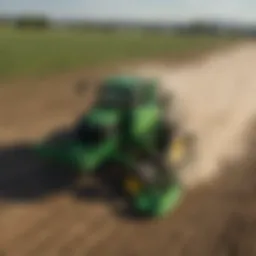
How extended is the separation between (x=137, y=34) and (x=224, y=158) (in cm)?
3943

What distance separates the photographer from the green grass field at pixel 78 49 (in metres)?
25.8

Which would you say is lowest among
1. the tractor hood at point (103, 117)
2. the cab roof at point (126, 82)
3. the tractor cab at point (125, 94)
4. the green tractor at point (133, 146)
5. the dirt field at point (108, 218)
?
the dirt field at point (108, 218)

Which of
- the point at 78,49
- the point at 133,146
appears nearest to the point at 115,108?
the point at 133,146

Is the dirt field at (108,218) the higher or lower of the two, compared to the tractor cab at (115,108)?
lower

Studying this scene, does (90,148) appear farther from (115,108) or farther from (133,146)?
(115,108)

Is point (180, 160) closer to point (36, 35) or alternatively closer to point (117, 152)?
point (117, 152)

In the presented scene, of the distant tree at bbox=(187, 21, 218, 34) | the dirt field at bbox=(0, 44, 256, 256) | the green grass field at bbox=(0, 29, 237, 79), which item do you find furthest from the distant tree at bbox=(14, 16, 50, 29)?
the dirt field at bbox=(0, 44, 256, 256)

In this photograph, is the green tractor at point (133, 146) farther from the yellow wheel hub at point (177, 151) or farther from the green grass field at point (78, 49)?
the green grass field at point (78, 49)

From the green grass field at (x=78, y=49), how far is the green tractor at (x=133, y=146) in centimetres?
1341

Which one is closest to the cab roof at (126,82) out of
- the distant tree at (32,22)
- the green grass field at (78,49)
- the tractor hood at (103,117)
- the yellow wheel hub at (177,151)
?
the tractor hood at (103,117)

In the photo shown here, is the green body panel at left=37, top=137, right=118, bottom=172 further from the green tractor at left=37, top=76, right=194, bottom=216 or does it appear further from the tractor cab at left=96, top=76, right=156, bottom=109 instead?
the tractor cab at left=96, top=76, right=156, bottom=109

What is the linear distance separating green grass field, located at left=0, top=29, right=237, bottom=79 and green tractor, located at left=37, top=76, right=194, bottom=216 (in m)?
13.4

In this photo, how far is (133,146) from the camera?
921 cm

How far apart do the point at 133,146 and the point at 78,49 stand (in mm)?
25105
